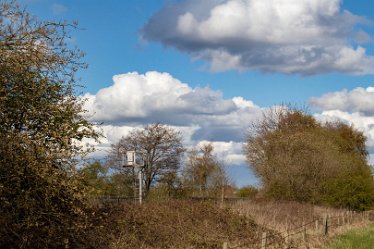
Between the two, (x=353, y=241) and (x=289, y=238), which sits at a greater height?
(x=289, y=238)

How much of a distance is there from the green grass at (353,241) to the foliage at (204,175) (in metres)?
22.7

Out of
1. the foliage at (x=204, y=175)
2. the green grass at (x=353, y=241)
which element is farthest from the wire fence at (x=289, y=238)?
the foliage at (x=204, y=175)

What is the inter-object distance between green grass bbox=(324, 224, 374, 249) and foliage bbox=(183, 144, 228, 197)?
22704 mm

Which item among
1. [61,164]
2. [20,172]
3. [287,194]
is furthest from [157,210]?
[287,194]

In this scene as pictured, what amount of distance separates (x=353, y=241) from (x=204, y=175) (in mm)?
32645

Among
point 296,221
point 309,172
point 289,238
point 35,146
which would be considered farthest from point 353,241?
point 309,172

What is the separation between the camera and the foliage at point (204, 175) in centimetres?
4844

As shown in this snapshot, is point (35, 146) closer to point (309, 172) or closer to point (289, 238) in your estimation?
point (289, 238)

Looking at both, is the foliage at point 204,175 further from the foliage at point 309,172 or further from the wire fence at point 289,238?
the wire fence at point 289,238

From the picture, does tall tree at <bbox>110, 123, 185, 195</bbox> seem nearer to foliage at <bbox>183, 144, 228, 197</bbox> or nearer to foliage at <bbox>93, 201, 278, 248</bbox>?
foliage at <bbox>183, 144, 228, 197</bbox>

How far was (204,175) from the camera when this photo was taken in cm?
5434

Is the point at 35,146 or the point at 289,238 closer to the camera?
the point at 35,146

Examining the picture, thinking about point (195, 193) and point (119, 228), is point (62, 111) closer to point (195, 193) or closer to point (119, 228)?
point (119, 228)

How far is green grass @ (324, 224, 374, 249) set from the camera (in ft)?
66.6
